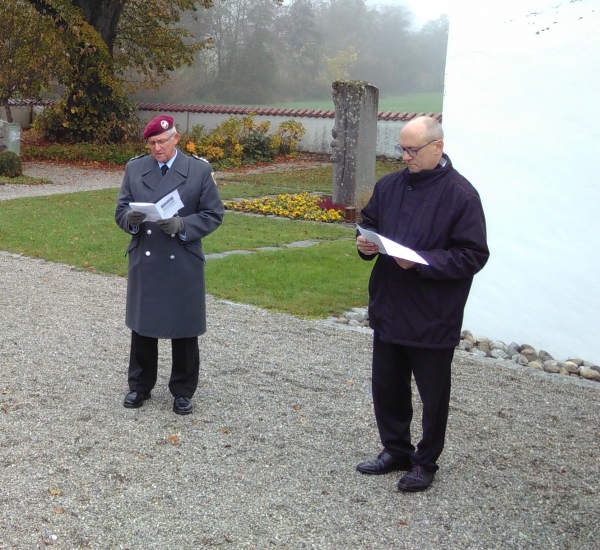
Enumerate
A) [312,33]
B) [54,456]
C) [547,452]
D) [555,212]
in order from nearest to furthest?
1. [54,456]
2. [547,452]
3. [555,212]
4. [312,33]

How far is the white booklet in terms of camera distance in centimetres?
478

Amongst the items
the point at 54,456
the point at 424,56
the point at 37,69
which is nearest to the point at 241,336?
the point at 54,456

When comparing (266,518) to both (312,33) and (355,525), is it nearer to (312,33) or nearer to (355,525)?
(355,525)

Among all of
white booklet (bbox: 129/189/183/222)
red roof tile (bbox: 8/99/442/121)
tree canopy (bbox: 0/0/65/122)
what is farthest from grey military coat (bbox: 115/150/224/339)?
red roof tile (bbox: 8/99/442/121)

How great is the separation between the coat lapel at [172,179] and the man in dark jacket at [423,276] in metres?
1.37

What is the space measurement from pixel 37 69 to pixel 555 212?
2041 centimetres

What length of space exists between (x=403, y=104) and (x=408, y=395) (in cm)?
2810

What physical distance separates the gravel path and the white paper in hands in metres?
1.26

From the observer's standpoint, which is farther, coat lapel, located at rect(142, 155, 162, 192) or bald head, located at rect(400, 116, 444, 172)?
coat lapel, located at rect(142, 155, 162, 192)

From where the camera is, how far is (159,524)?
12.5ft

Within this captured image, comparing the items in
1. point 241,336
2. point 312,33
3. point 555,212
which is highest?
point 312,33

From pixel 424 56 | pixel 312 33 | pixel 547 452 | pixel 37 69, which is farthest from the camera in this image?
pixel 312 33

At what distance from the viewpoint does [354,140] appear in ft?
48.6

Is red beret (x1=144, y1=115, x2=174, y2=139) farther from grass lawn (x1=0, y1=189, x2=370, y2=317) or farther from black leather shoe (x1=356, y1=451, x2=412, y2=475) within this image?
grass lawn (x1=0, y1=189, x2=370, y2=317)
